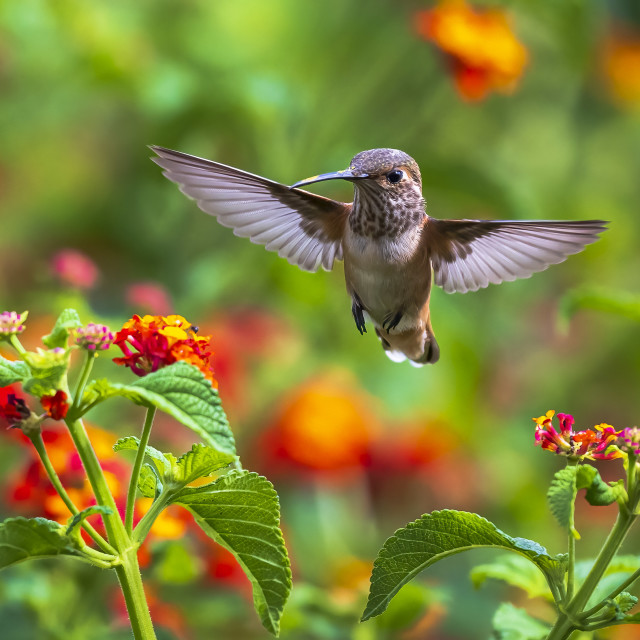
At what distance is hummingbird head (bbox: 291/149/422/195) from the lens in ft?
5.43

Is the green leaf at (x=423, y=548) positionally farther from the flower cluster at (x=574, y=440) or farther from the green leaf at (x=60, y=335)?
the green leaf at (x=60, y=335)

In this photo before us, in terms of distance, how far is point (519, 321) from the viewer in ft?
12.8

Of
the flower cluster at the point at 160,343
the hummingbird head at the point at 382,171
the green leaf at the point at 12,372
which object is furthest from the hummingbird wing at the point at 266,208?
the green leaf at the point at 12,372

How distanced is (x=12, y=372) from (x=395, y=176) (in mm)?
868

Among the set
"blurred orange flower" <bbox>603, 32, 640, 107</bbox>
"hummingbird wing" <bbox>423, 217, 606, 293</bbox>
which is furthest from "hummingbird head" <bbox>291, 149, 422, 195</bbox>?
"blurred orange flower" <bbox>603, 32, 640, 107</bbox>

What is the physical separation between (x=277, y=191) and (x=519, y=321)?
230 centimetres

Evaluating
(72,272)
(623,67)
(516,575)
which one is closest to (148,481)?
(516,575)

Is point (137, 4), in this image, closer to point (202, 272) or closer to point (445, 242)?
point (202, 272)

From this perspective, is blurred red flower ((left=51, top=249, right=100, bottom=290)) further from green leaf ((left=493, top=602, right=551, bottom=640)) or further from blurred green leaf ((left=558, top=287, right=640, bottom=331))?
green leaf ((left=493, top=602, right=551, bottom=640))

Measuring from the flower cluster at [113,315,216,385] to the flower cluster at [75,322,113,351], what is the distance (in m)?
0.06

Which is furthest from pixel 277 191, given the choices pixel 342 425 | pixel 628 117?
pixel 628 117

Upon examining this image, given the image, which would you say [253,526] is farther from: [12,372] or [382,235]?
[382,235]

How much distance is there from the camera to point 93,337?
107cm

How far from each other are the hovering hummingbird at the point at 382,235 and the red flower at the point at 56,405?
609 mm
